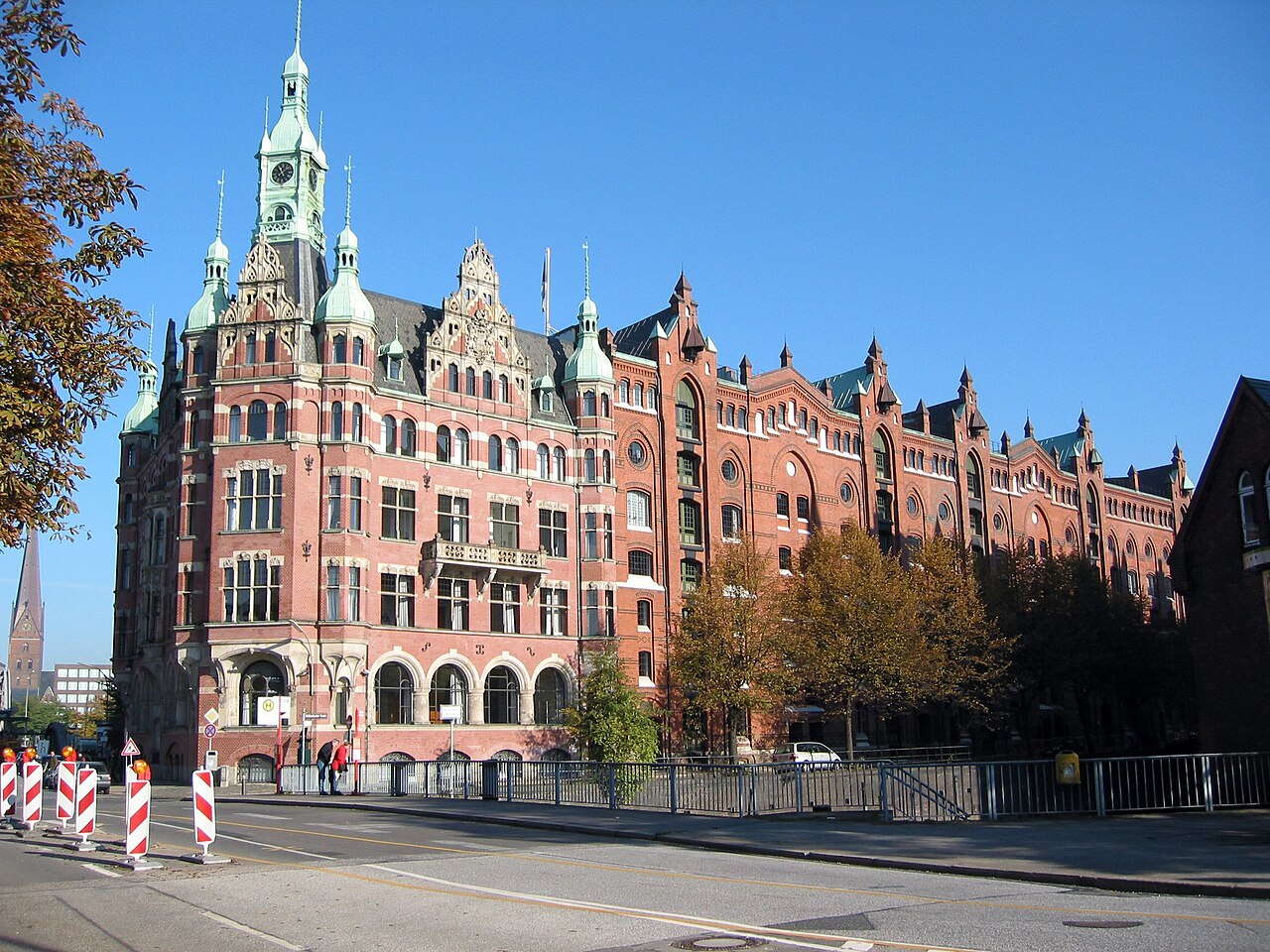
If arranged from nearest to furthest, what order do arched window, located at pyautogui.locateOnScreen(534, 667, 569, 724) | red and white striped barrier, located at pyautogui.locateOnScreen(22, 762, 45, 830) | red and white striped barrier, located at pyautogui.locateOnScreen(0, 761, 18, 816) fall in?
red and white striped barrier, located at pyautogui.locateOnScreen(22, 762, 45, 830), red and white striped barrier, located at pyautogui.locateOnScreen(0, 761, 18, 816), arched window, located at pyautogui.locateOnScreen(534, 667, 569, 724)

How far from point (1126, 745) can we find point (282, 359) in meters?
53.2

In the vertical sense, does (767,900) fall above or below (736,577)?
below

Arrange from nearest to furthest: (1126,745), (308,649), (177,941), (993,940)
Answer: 1. (993,940)
2. (177,941)
3. (308,649)
4. (1126,745)

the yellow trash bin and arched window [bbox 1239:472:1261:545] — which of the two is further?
arched window [bbox 1239:472:1261:545]

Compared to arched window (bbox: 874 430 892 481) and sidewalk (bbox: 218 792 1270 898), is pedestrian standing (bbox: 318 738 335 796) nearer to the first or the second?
sidewalk (bbox: 218 792 1270 898)

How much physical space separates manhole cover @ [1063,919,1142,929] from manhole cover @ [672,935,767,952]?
3.20 metres

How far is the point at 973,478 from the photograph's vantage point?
8244 centimetres

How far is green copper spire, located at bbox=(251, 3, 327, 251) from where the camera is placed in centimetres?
5866

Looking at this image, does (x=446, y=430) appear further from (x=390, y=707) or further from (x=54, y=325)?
(x=54, y=325)

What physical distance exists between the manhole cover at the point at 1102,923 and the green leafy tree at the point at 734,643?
143ft

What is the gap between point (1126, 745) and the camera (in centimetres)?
7200

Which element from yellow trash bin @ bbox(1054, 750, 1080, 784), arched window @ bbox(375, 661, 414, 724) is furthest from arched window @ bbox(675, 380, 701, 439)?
yellow trash bin @ bbox(1054, 750, 1080, 784)

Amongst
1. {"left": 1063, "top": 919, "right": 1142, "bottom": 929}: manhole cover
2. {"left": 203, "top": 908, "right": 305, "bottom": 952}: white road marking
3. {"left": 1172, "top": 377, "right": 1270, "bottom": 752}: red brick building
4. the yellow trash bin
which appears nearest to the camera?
{"left": 203, "top": 908, "right": 305, "bottom": 952}: white road marking

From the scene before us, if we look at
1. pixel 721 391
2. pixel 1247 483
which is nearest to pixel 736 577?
pixel 721 391
